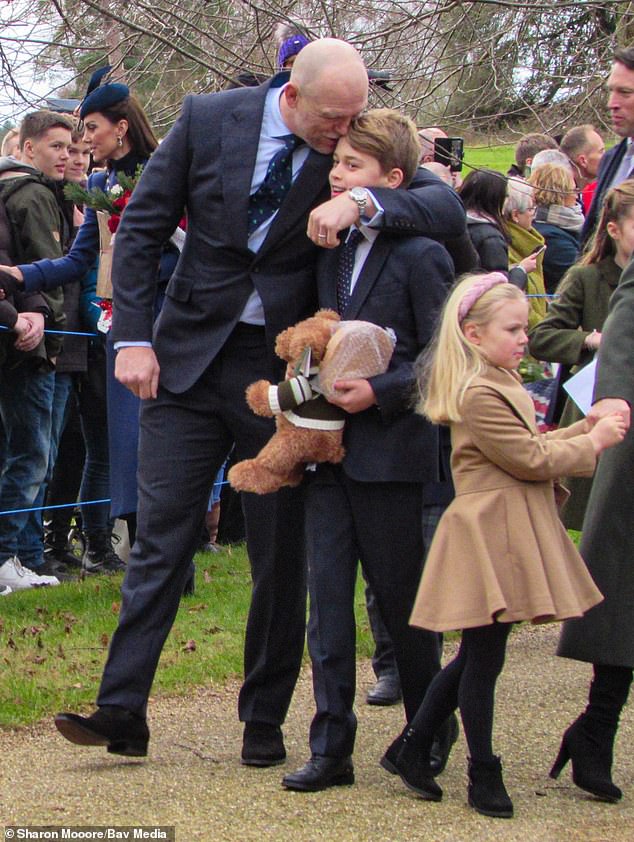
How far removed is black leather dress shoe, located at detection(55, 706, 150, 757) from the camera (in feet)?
14.1

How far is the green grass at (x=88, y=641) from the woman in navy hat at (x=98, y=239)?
57 cm

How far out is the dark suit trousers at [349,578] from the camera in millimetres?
4227

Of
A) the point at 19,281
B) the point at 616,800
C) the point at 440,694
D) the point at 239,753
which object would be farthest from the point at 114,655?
the point at 19,281

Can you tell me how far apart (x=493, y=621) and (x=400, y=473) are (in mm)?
565

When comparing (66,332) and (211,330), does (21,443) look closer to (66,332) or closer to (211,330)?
(66,332)

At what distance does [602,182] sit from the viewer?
18.8 ft

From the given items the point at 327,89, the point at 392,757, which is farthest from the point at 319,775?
the point at 327,89

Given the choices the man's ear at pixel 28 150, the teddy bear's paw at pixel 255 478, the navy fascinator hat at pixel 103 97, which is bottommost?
the teddy bear's paw at pixel 255 478

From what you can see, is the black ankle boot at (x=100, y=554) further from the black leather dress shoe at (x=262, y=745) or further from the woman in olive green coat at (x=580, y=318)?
the black leather dress shoe at (x=262, y=745)

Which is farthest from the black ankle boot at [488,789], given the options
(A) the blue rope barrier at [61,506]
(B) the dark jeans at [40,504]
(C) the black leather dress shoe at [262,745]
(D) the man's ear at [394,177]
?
(B) the dark jeans at [40,504]

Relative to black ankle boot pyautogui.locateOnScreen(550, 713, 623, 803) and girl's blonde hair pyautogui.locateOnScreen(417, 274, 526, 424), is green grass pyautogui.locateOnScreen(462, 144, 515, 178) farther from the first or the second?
black ankle boot pyautogui.locateOnScreen(550, 713, 623, 803)

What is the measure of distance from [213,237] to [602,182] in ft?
6.45

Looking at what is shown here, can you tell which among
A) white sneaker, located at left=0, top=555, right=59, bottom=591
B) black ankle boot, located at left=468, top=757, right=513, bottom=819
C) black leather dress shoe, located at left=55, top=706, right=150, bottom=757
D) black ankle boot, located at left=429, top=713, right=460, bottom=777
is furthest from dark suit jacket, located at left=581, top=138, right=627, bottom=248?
white sneaker, located at left=0, top=555, right=59, bottom=591

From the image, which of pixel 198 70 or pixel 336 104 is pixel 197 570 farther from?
pixel 336 104
